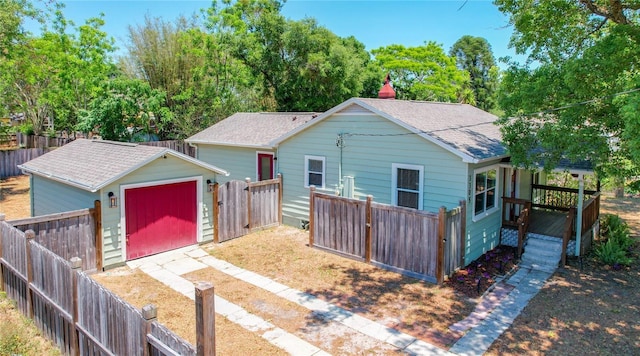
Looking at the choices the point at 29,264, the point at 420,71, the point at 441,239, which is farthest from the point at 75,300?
the point at 420,71

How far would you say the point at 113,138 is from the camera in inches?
997

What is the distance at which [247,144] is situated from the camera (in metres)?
16.2

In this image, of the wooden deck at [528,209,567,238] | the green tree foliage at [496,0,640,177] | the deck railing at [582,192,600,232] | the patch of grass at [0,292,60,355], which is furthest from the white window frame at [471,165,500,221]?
the patch of grass at [0,292,60,355]

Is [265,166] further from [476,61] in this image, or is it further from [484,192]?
[476,61]

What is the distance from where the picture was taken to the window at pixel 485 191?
37.5ft

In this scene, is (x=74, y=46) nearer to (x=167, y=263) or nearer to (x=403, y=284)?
(x=167, y=263)

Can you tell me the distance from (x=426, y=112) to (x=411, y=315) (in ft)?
25.8

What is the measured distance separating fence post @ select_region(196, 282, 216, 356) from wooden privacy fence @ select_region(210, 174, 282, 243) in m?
8.18

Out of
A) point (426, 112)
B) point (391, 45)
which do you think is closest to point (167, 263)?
point (426, 112)

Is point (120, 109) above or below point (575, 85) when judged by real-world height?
above

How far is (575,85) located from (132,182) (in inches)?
415

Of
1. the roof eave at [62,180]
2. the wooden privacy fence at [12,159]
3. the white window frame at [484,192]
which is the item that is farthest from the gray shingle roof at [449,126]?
the wooden privacy fence at [12,159]

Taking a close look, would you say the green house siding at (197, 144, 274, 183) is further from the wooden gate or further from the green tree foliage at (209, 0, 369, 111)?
the green tree foliage at (209, 0, 369, 111)

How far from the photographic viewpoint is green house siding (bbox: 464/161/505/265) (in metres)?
11.0
